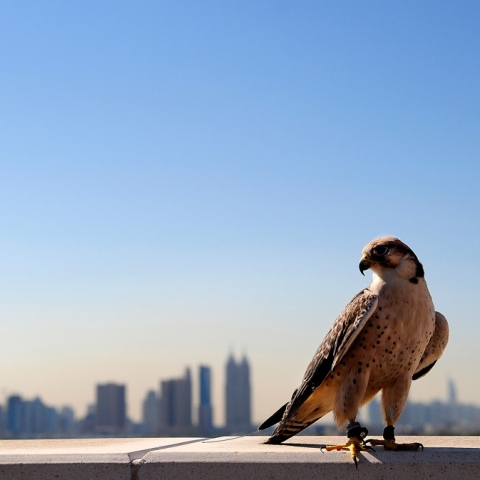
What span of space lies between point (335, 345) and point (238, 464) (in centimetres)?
95

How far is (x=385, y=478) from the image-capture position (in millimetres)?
4199

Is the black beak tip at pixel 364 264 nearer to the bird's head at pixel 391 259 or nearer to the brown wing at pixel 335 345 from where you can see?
the bird's head at pixel 391 259

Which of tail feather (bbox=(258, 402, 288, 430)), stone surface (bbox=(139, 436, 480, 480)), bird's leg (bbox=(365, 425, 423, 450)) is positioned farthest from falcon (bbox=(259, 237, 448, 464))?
tail feather (bbox=(258, 402, 288, 430))

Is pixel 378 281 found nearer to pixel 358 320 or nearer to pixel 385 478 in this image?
pixel 358 320

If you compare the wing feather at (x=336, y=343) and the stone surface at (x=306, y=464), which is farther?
the wing feather at (x=336, y=343)

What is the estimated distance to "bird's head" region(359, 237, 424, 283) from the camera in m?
4.56

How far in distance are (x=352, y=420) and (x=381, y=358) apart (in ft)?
1.36

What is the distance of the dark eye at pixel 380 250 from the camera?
4.59 meters

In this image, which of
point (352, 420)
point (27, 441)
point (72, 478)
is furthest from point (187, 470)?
point (27, 441)

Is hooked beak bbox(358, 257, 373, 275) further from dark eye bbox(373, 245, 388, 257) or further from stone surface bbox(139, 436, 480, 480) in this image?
stone surface bbox(139, 436, 480, 480)

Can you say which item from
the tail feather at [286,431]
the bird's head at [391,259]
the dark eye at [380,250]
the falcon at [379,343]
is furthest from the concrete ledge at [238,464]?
the dark eye at [380,250]

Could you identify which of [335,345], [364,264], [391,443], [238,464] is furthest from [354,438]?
[364,264]

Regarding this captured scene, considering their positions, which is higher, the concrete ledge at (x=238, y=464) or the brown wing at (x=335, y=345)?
the brown wing at (x=335, y=345)

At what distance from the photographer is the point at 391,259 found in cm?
457
